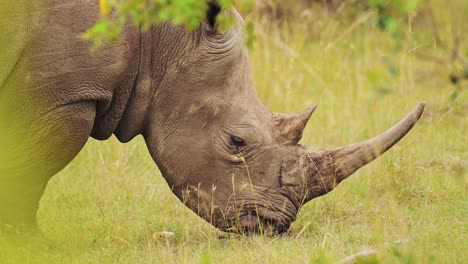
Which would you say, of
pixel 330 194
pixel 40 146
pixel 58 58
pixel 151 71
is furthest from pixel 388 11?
pixel 330 194

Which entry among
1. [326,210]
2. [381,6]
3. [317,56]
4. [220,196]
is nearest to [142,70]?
[220,196]

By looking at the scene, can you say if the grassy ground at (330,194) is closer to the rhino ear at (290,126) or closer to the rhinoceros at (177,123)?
the rhinoceros at (177,123)

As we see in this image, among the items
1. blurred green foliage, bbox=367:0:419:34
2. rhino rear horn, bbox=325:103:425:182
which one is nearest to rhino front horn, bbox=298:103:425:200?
rhino rear horn, bbox=325:103:425:182

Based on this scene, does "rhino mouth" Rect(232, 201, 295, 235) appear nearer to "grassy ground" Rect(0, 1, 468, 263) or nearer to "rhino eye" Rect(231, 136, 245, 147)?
"grassy ground" Rect(0, 1, 468, 263)

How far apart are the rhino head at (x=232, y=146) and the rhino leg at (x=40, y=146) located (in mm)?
545

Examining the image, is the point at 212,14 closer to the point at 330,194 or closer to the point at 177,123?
the point at 177,123

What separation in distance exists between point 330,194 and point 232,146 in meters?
1.60

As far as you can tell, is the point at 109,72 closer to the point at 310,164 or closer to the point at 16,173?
the point at 16,173

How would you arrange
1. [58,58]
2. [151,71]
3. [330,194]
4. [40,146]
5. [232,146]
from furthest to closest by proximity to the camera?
[330,194]
[232,146]
[151,71]
[40,146]
[58,58]

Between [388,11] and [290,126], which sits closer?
[388,11]

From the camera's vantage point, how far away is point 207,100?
6.86 m

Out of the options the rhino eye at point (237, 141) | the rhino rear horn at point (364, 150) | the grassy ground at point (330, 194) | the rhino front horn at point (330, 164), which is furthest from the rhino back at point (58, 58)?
the rhino rear horn at point (364, 150)

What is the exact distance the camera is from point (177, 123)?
22.6 ft

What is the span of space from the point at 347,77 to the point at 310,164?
4.28m
